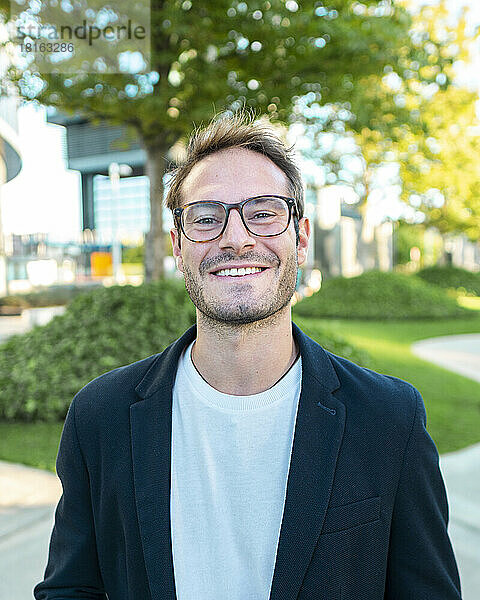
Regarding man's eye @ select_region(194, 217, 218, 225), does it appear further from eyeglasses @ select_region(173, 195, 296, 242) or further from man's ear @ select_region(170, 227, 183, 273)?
man's ear @ select_region(170, 227, 183, 273)

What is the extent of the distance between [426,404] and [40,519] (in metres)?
4.62

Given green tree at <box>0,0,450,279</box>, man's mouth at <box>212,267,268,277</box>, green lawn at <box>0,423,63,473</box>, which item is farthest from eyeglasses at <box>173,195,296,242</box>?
green tree at <box>0,0,450,279</box>

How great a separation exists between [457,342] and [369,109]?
23.5 feet

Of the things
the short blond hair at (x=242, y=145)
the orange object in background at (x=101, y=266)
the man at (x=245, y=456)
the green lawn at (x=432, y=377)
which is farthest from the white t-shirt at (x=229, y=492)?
the orange object in background at (x=101, y=266)

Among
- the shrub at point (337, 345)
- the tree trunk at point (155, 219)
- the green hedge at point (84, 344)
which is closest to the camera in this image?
the green hedge at point (84, 344)

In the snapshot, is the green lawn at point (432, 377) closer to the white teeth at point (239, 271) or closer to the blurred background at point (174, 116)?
the blurred background at point (174, 116)

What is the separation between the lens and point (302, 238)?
1.89m

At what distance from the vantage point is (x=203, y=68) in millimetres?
6000

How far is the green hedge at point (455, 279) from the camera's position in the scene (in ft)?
84.4

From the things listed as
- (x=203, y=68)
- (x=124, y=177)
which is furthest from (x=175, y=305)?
(x=124, y=177)

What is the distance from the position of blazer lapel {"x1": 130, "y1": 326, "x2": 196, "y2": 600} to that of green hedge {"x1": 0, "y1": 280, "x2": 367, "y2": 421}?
13.6 feet

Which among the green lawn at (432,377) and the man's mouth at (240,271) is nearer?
the man's mouth at (240,271)

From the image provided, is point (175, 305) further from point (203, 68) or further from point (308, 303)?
point (308, 303)

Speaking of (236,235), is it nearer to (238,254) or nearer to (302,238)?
(238,254)
